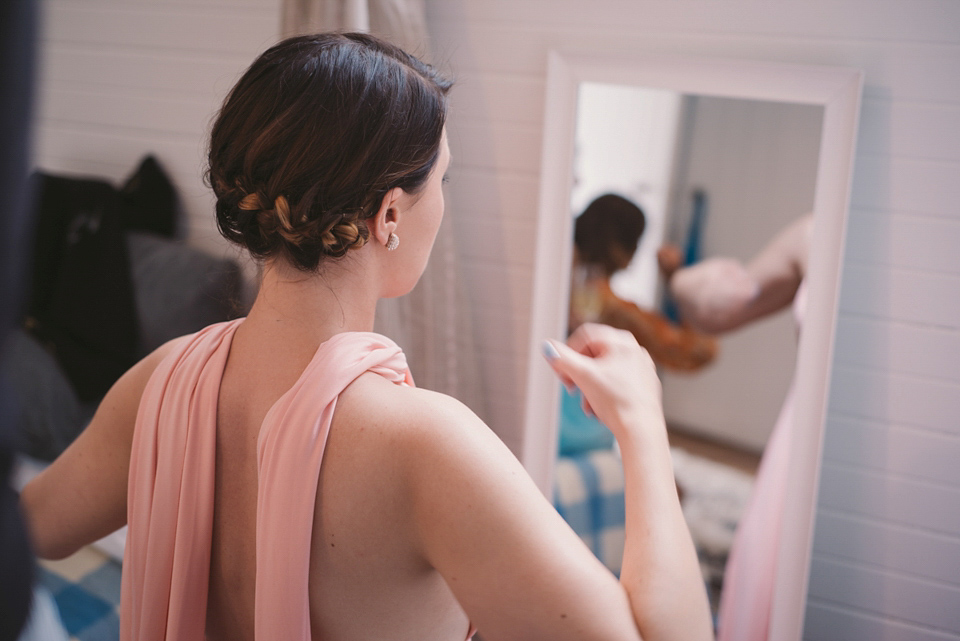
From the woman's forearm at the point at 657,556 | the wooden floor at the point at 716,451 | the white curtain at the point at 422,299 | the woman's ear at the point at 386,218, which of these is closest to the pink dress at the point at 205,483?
the woman's ear at the point at 386,218

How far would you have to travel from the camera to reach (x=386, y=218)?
0.75 meters

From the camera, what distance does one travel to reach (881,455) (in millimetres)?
1341

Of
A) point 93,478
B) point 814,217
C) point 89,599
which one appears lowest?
point 89,599

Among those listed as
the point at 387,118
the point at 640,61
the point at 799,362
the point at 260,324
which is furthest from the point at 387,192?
the point at 799,362

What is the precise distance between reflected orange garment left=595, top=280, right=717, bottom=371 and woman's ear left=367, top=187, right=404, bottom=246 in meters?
0.79

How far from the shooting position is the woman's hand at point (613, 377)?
29.8 inches

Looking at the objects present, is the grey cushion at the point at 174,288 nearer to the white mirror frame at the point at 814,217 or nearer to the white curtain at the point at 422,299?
the white curtain at the point at 422,299

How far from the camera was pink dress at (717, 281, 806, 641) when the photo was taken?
135 cm

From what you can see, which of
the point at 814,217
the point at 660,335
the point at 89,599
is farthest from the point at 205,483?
the point at 814,217

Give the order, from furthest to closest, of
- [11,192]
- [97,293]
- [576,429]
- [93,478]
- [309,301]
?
[97,293]
[576,429]
[93,478]
[309,301]
[11,192]

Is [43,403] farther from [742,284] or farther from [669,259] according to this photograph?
[742,284]

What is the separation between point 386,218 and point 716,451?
970 mm

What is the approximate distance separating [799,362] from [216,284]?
1.34 m

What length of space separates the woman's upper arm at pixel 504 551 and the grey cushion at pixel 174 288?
1.18 meters
